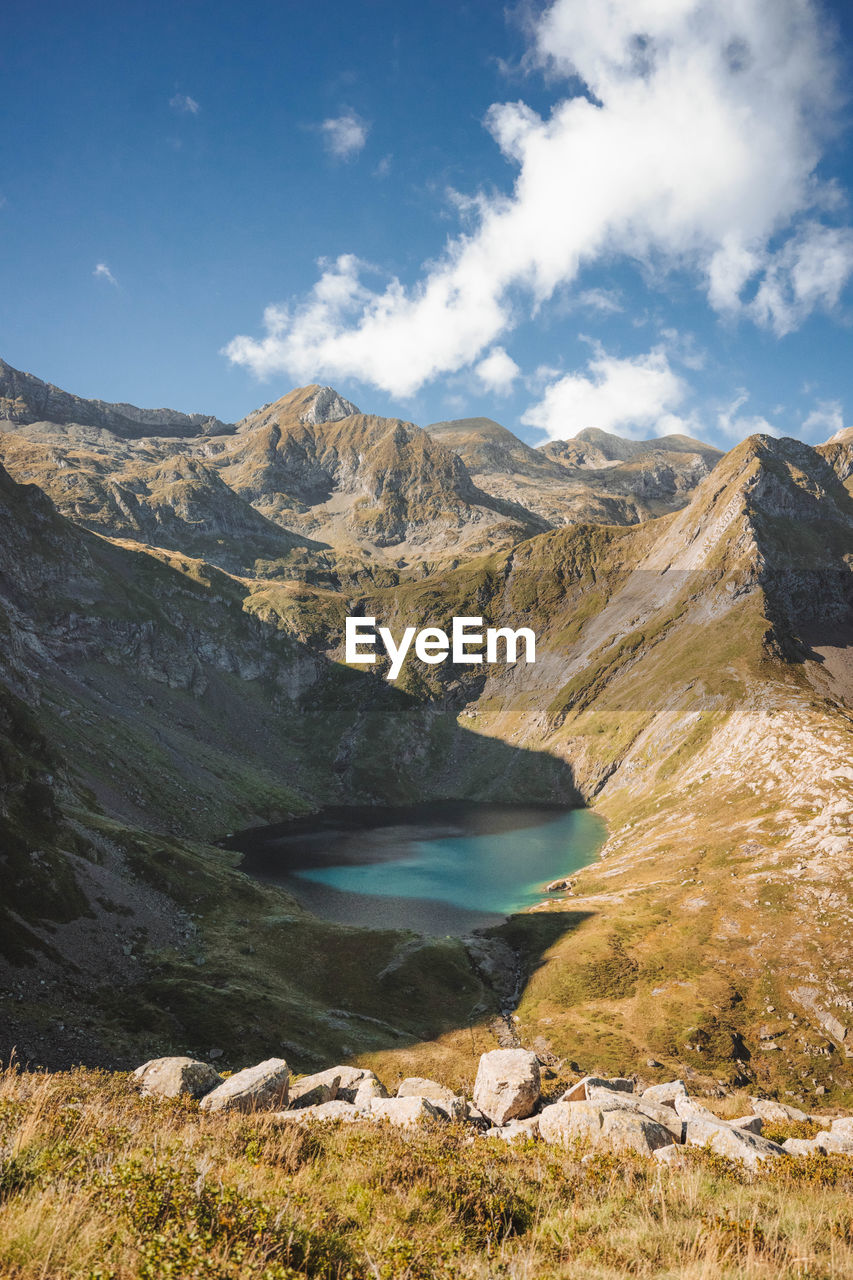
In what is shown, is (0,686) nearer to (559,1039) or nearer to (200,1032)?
(200,1032)

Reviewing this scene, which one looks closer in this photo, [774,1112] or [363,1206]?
[363,1206]

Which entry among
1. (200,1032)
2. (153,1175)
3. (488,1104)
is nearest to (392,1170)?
(153,1175)

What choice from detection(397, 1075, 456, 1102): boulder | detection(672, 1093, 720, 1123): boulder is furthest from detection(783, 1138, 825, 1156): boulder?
detection(397, 1075, 456, 1102): boulder

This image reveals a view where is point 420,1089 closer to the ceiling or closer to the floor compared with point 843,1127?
closer to the floor

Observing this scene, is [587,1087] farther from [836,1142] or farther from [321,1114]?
[321,1114]

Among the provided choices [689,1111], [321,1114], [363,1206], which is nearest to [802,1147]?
[689,1111]

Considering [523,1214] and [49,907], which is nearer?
Result: [523,1214]

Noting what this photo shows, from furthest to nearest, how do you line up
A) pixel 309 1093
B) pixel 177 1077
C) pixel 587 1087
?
pixel 587 1087 < pixel 309 1093 < pixel 177 1077

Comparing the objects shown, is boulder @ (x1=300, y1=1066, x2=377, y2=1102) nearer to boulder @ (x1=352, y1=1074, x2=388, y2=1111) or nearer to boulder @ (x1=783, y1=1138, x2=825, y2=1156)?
boulder @ (x1=352, y1=1074, x2=388, y2=1111)
